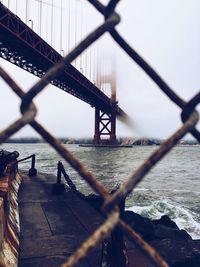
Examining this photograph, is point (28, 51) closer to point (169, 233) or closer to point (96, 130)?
point (169, 233)

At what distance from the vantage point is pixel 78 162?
2.22ft

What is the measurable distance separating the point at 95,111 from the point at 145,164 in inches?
2178

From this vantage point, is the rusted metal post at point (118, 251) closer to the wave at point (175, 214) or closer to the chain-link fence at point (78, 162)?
the chain-link fence at point (78, 162)

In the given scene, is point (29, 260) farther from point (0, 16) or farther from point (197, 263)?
point (0, 16)

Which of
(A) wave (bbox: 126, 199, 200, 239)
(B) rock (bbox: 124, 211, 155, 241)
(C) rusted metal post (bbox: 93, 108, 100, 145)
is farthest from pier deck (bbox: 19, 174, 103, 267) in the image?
(C) rusted metal post (bbox: 93, 108, 100, 145)

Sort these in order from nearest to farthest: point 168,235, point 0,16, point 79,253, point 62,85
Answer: point 79,253 < point 168,235 < point 0,16 < point 62,85

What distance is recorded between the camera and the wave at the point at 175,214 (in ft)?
32.2

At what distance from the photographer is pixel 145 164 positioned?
0.66m

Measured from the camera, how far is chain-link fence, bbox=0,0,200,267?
25.4 inches

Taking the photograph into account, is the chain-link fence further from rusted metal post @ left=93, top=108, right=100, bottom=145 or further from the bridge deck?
rusted metal post @ left=93, top=108, right=100, bottom=145

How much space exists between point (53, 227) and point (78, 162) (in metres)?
4.26

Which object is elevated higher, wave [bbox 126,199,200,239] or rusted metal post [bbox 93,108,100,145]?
rusted metal post [bbox 93,108,100,145]

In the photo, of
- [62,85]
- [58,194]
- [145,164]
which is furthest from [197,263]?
[62,85]

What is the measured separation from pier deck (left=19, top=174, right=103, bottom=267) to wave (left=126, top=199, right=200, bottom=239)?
4.52 metres
